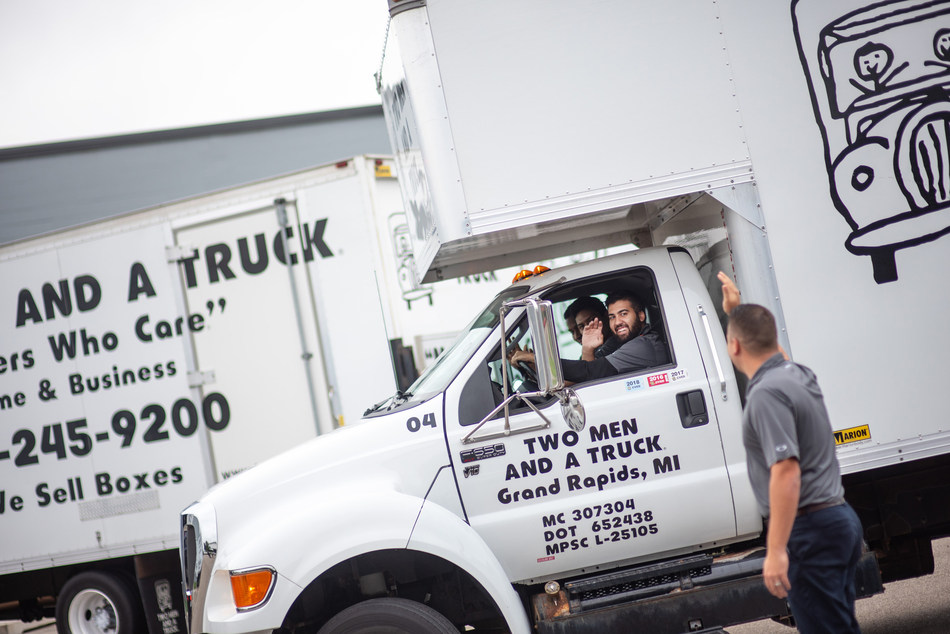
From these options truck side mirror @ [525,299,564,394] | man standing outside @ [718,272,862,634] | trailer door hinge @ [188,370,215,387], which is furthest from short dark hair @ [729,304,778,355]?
trailer door hinge @ [188,370,215,387]

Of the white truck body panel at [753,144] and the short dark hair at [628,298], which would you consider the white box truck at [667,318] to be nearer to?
the white truck body panel at [753,144]

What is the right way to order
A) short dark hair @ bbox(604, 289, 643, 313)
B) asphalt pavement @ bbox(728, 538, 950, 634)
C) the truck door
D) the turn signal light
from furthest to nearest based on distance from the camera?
1. asphalt pavement @ bbox(728, 538, 950, 634)
2. the turn signal light
3. short dark hair @ bbox(604, 289, 643, 313)
4. the truck door

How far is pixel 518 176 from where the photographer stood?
14.3 ft

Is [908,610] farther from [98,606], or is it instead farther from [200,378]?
[98,606]

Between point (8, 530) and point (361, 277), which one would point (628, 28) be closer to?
point (361, 277)

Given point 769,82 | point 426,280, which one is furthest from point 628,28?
point 426,280

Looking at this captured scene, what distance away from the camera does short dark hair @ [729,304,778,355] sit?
3268 millimetres

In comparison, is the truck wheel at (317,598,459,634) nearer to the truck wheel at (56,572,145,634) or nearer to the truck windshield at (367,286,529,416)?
the truck windshield at (367,286,529,416)

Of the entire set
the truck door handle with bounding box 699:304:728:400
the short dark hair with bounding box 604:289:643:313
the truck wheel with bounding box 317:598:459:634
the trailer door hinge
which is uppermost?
the trailer door hinge

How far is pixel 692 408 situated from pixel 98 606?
237 inches

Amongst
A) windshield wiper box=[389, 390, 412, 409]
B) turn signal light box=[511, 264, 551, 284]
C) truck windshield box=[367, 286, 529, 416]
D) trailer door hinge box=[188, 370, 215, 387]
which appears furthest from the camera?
trailer door hinge box=[188, 370, 215, 387]

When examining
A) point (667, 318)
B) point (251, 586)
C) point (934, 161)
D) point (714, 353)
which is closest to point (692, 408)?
point (714, 353)

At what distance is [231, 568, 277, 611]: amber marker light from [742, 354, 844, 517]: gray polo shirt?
91.8 inches

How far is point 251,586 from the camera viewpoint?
4082 mm
